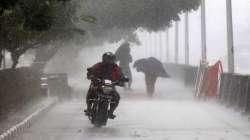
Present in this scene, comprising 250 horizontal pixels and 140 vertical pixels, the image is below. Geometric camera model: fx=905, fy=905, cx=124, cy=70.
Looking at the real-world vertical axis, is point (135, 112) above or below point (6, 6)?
below

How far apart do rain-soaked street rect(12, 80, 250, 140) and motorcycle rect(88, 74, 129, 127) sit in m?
0.21

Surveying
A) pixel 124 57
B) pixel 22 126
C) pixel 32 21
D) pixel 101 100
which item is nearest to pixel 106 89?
pixel 101 100

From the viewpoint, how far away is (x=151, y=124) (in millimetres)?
20062

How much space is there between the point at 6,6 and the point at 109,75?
17.4ft

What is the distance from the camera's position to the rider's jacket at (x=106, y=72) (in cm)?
1950

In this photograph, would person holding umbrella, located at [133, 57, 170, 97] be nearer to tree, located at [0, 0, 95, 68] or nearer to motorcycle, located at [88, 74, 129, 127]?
tree, located at [0, 0, 95, 68]

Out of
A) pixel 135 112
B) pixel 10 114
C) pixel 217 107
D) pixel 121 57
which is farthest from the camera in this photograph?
pixel 121 57

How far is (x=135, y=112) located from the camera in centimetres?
2470

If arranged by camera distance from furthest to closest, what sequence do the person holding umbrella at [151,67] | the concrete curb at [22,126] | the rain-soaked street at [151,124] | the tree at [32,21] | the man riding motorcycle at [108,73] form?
the person holding umbrella at [151,67] → the man riding motorcycle at [108,73] → the rain-soaked street at [151,124] → the tree at [32,21] → the concrete curb at [22,126]

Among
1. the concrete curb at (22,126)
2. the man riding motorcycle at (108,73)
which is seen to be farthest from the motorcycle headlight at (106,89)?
the concrete curb at (22,126)

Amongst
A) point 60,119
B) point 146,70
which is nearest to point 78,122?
point 60,119

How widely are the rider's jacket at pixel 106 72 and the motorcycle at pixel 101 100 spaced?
154 mm

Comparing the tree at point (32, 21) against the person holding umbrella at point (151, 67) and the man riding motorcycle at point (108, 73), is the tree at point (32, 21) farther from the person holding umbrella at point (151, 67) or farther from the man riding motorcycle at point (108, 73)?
the person holding umbrella at point (151, 67)

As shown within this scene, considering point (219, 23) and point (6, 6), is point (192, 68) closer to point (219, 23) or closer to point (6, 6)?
point (6, 6)
